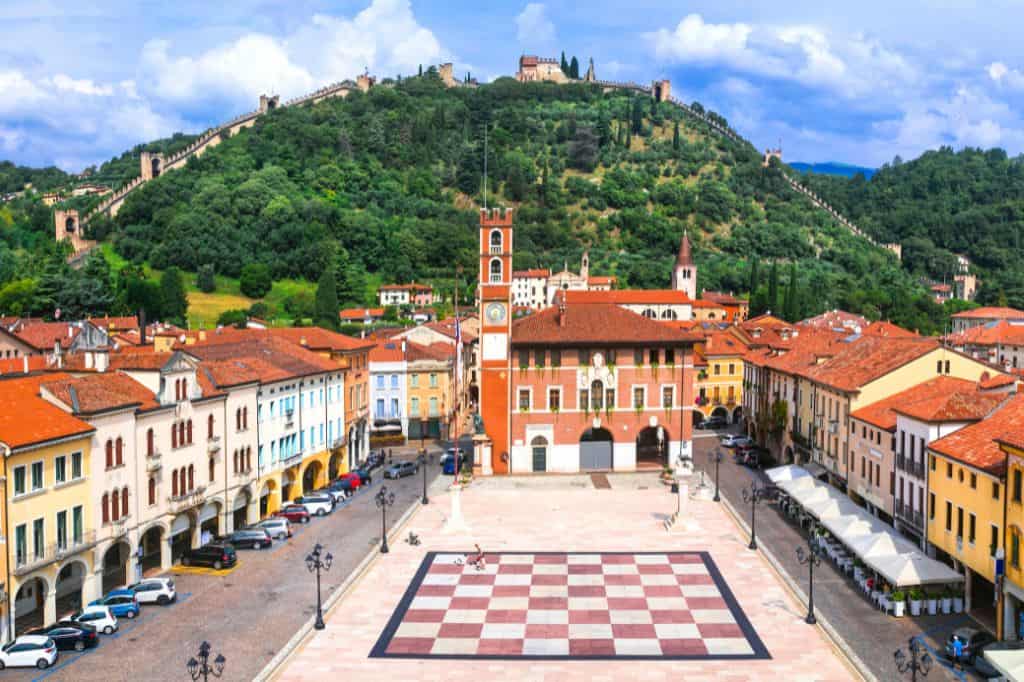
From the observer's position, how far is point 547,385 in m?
58.7

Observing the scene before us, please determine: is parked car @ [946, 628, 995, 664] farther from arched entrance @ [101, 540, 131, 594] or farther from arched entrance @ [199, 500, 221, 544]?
arched entrance @ [199, 500, 221, 544]

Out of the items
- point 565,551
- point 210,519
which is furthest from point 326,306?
point 565,551

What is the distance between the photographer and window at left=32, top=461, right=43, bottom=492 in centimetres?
3158

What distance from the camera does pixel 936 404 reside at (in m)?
37.8

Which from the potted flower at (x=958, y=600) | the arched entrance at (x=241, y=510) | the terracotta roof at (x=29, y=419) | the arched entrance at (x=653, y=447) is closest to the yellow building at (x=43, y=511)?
the terracotta roof at (x=29, y=419)

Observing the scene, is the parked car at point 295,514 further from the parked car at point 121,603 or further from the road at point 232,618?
the parked car at point 121,603

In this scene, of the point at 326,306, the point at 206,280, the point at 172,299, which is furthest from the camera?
the point at 206,280

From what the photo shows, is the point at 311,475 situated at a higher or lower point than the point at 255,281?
lower

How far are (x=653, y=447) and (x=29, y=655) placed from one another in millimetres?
42675

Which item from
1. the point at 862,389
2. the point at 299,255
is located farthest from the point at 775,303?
the point at 862,389

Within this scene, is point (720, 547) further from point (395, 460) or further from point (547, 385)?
point (395, 460)

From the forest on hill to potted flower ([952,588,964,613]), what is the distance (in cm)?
9330

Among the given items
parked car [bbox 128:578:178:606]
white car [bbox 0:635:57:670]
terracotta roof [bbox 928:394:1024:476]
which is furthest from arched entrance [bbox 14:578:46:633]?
terracotta roof [bbox 928:394:1024:476]

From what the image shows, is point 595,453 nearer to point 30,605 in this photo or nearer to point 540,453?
point 540,453
